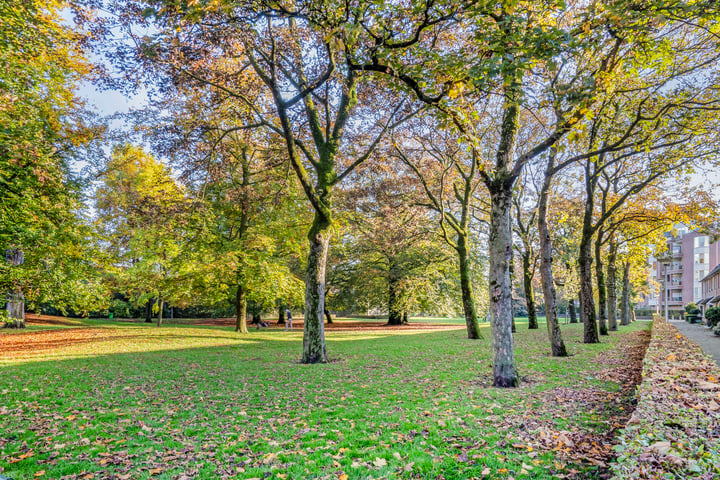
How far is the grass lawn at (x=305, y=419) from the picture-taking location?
375 centimetres

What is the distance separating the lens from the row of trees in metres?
6.00

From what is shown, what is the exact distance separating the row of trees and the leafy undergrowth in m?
2.73

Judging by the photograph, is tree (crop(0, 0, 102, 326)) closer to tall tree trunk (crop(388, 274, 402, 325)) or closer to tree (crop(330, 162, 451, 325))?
tree (crop(330, 162, 451, 325))

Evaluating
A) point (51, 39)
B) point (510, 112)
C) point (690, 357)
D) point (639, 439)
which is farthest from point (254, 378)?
point (51, 39)

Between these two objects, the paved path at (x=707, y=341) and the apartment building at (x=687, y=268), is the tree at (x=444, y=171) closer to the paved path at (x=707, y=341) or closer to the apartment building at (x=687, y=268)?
the paved path at (x=707, y=341)

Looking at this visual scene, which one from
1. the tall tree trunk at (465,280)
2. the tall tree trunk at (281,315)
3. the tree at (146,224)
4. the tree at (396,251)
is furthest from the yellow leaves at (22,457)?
the tall tree trunk at (281,315)

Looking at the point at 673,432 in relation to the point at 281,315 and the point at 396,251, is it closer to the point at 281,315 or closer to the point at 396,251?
the point at 396,251

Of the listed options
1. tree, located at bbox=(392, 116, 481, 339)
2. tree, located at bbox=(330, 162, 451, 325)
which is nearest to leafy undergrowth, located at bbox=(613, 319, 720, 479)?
tree, located at bbox=(392, 116, 481, 339)

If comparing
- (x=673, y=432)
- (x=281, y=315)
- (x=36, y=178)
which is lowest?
(x=281, y=315)

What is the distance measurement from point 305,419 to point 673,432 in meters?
4.16

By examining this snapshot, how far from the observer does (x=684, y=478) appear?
2.47m

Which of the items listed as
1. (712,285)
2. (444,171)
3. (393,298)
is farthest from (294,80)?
(712,285)

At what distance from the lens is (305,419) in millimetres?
5328

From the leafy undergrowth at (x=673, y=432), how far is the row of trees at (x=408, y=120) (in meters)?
2.73
